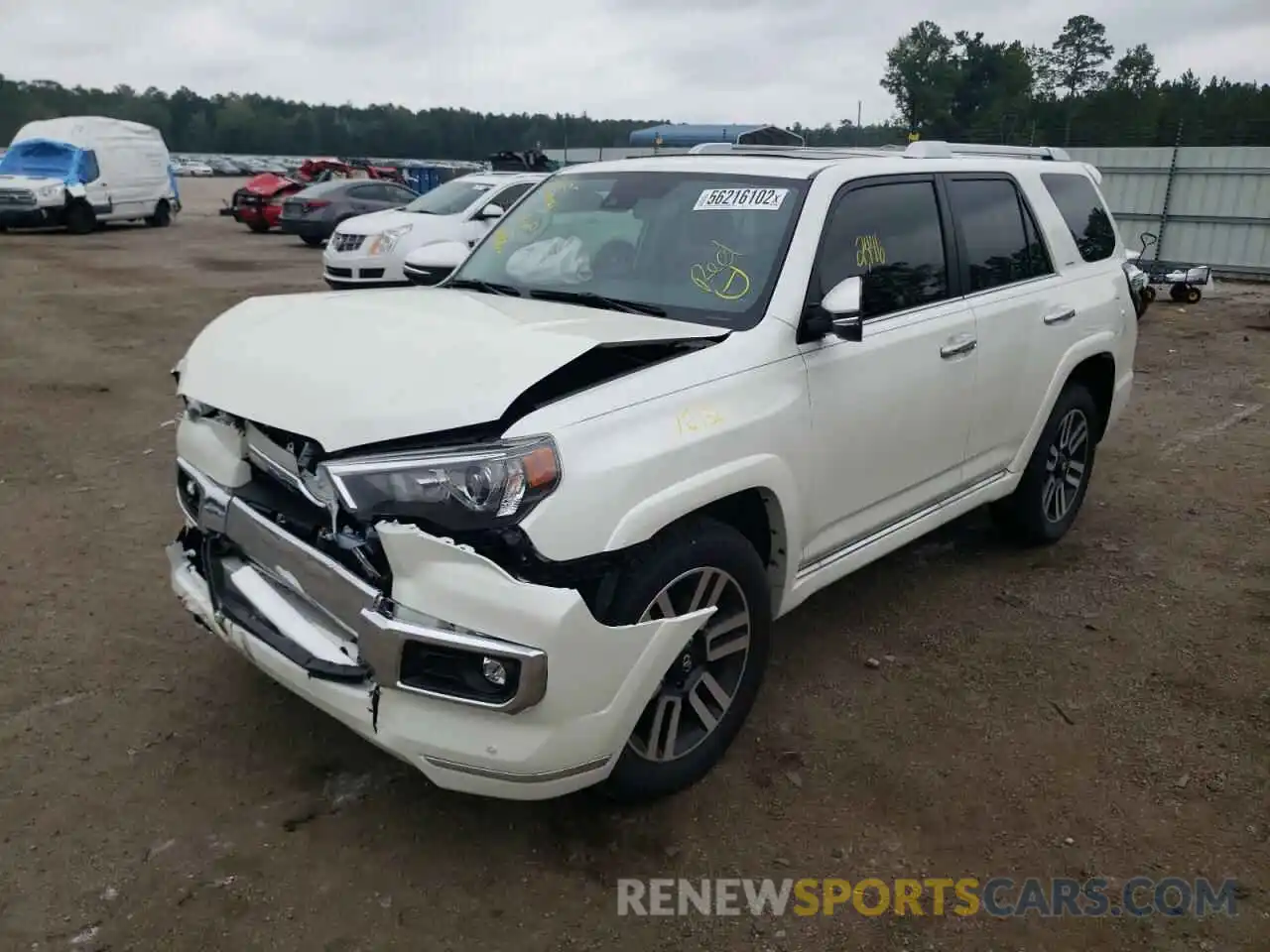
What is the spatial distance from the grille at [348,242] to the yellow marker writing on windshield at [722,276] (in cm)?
928

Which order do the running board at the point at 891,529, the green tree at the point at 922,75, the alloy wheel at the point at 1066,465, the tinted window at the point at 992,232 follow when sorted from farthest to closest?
the green tree at the point at 922,75 → the alloy wheel at the point at 1066,465 → the tinted window at the point at 992,232 → the running board at the point at 891,529

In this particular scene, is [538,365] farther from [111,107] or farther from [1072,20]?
[111,107]

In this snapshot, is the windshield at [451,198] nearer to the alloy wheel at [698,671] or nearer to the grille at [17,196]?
the alloy wheel at [698,671]

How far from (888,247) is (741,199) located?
0.63 metres

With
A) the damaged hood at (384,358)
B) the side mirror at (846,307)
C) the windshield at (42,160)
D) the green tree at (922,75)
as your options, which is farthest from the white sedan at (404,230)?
the green tree at (922,75)

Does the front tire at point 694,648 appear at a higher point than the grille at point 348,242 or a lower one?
lower

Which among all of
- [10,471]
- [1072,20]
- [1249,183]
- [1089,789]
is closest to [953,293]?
[1089,789]

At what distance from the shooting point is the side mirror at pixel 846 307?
3.09 m

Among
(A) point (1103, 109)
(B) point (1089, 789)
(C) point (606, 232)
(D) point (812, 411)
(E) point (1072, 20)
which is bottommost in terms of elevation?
(B) point (1089, 789)

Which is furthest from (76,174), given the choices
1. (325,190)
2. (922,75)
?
(922,75)

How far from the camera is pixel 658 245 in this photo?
3.64 m

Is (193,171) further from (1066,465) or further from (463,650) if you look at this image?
(463,650)

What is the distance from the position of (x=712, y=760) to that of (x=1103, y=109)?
77.3 ft

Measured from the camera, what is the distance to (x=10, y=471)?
19.1 feet
